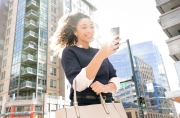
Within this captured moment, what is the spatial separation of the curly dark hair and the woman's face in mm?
86

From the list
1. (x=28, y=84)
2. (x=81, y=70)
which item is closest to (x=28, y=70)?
(x=28, y=84)

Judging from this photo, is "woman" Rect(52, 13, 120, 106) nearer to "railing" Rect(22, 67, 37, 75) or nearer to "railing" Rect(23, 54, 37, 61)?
"railing" Rect(22, 67, 37, 75)

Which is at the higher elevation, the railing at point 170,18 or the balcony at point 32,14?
the balcony at point 32,14

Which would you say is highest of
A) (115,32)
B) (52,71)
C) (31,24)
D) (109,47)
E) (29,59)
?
(31,24)

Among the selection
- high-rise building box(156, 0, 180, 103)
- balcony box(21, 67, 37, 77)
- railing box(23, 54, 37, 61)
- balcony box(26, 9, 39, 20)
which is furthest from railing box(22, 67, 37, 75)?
high-rise building box(156, 0, 180, 103)

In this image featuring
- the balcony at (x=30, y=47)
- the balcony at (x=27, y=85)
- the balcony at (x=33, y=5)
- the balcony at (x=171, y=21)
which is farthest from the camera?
the balcony at (x=33, y=5)

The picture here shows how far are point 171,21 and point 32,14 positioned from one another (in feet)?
91.9

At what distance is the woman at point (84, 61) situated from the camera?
1657mm

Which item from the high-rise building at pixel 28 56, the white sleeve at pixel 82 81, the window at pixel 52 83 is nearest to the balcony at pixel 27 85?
the high-rise building at pixel 28 56

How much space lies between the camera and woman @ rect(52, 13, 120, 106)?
5.44 ft

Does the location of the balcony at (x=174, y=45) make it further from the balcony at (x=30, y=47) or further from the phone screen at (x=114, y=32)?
the balcony at (x=30, y=47)

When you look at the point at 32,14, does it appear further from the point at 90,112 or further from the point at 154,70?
the point at 154,70

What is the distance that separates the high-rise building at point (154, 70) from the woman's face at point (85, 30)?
331 feet

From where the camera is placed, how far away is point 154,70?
384 ft
